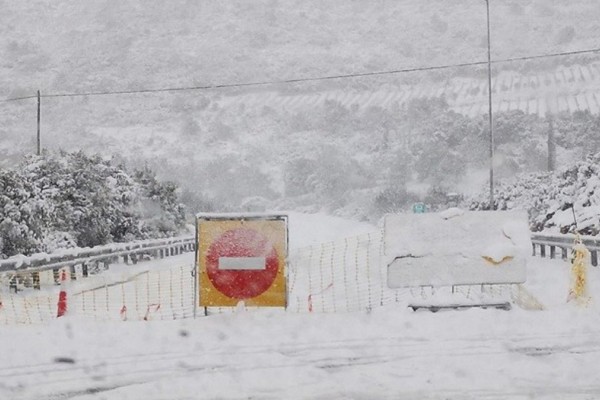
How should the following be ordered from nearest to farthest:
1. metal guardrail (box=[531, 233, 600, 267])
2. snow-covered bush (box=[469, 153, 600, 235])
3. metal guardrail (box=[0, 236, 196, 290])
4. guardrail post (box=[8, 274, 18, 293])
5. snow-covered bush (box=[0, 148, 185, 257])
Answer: guardrail post (box=[8, 274, 18, 293]), metal guardrail (box=[0, 236, 196, 290]), metal guardrail (box=[531, 233, 600, 267]), snow-covered bush (box=[0, 148, 185, 257]), snow-covered bush (box=[469, 153, 600, 235])

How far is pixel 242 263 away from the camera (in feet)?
33.1

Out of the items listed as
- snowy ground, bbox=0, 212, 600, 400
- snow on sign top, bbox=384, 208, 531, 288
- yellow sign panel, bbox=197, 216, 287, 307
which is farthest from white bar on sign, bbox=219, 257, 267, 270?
snow on sign top, bbox=384, 208, 531, 288

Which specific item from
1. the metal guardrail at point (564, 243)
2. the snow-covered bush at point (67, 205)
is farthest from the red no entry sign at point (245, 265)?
the snow-covered bush at point (67, 205)

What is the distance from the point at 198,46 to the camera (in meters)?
156

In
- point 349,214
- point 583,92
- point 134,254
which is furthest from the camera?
point 583,92

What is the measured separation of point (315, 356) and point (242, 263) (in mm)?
2829

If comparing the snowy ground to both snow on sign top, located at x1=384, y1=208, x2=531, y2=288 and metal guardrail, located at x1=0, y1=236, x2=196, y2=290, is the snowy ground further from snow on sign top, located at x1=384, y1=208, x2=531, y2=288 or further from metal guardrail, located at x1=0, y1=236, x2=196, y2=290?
metal guardrail, located at x1=0, y1=236, x2=196, y2=290

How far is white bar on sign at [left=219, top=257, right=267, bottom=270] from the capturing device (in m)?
10.1

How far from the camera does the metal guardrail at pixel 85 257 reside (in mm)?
17953

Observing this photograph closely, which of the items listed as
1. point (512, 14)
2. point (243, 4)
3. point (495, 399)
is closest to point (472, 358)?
point (495, 399)

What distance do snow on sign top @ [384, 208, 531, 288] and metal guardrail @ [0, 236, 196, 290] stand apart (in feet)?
34.2

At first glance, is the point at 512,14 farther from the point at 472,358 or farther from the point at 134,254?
the point at 472,358

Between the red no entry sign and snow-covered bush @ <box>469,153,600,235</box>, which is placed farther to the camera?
snow-covered bush @ <box>469,153,600,235</box>

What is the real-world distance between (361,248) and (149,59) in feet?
405
